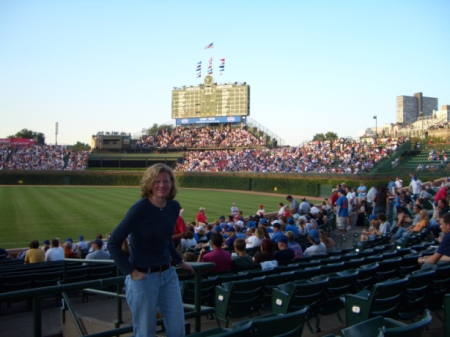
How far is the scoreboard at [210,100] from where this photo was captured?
214 ft

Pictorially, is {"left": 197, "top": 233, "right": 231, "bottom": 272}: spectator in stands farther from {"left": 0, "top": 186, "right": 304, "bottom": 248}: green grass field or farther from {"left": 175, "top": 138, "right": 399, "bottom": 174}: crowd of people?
{"left": 175, "top": 138, "right": 399, "bottom": 174}: crowd of people

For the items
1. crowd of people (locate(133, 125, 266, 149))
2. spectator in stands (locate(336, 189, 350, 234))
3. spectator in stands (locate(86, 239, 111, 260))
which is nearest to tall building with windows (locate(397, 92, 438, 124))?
crowd of people (locate(133, 125, 266, 149))

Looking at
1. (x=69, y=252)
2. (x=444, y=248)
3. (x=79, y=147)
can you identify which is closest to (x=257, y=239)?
(x=69, y=252)

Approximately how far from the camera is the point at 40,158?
210 ft

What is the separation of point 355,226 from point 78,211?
56.5ft

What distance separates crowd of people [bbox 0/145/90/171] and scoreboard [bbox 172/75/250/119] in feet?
52.7

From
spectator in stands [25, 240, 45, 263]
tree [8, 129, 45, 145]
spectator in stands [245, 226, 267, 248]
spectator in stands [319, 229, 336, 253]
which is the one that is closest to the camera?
spectator in stands [319, 229, 336, 253]

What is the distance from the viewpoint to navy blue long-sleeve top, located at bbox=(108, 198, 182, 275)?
3.32 m

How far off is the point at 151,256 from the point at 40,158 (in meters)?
66.2

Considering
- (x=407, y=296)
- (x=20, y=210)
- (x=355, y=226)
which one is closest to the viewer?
(x=407, y=296)

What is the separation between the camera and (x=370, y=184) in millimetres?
35625

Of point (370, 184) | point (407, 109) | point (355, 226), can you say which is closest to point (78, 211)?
point (355, 226)

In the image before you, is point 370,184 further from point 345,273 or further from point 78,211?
point 345,273

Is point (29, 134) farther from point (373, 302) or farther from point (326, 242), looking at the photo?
point (373, 302)
